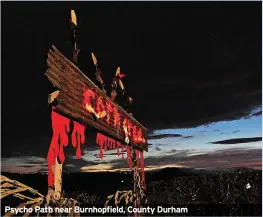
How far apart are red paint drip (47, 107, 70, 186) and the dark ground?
6.65 metres

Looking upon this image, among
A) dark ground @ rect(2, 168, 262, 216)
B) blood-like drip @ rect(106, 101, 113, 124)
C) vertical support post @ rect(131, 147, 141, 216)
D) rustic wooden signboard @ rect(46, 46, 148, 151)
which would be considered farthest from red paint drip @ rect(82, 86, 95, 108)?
dark ground @ rect(2, 168, 262, 216)

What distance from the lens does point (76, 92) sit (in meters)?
2.73

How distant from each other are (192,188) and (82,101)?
11.9 m

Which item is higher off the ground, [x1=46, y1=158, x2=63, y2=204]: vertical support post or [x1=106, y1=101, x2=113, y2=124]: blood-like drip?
[x1=106, y1=101, x2=113, y2=124]: blood-like drip

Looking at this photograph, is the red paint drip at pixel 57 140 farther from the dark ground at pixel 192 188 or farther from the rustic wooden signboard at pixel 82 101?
the dark ground at pixel 192 188

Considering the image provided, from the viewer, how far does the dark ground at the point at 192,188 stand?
10.3m

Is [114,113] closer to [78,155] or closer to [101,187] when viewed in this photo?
[78,155]

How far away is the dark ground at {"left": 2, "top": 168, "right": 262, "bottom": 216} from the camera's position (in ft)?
33.7

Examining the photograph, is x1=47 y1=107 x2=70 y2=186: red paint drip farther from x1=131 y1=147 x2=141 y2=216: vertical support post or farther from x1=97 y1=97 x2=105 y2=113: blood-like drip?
x1=131 y1=147 x2=141 y2=216: vertical support post

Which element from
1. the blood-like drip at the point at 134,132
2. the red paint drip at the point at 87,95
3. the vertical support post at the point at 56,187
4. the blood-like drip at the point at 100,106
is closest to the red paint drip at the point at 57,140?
the vertical support post at the point at 56,187

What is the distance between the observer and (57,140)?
235 cm

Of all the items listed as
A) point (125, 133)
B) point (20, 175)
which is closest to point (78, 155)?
point (125, 133)

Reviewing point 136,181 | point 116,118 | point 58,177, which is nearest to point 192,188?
point 136,181

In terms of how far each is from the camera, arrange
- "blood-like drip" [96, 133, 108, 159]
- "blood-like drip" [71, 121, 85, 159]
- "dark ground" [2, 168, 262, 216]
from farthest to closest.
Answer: "dark ground" [2, 168, 262, 216] → "blood-like drip" [96, 133, 108, 159] → "blood-like drip" [71, 121, 85, 159]
